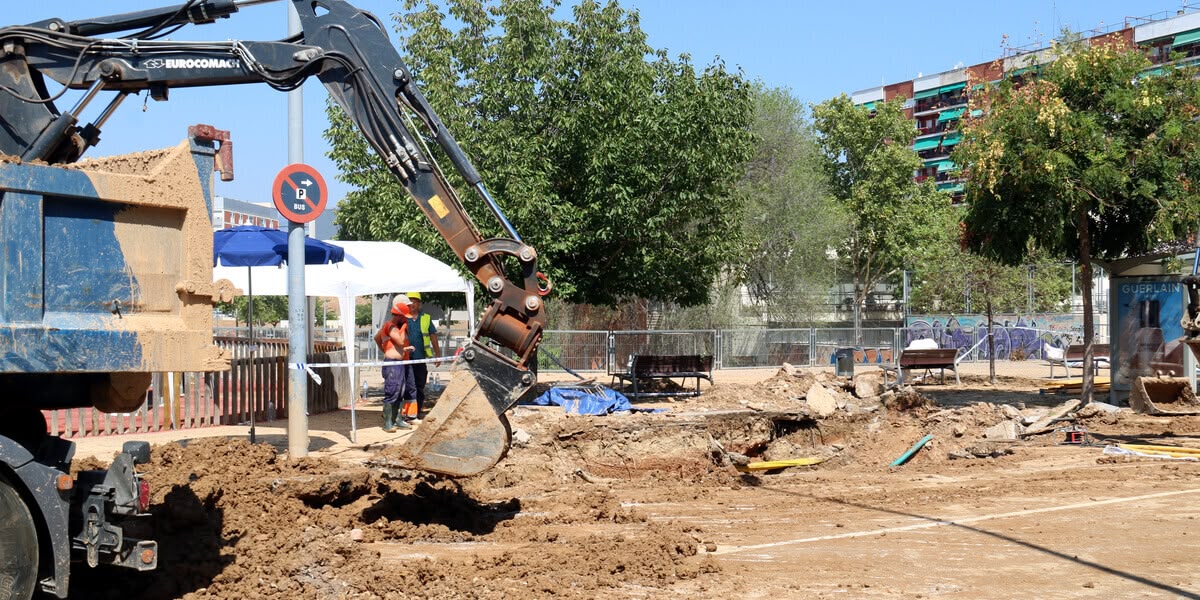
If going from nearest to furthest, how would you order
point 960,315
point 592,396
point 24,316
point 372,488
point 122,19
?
point 24,316 < point 122,19 < point 372,488 < point 592,396 < point 960,315

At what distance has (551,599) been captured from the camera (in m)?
6.55

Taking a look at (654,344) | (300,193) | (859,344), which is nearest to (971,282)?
(859,344)

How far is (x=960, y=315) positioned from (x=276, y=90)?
128 feet

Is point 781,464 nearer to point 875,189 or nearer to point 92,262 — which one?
point 92,262

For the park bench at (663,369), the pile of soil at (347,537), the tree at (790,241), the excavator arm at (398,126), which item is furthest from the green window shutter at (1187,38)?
the excavator arm at (398,126)

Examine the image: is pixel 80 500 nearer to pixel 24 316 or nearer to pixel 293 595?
pixel 24 316

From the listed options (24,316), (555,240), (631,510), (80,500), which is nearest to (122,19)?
(24,316)

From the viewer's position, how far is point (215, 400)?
581 inches

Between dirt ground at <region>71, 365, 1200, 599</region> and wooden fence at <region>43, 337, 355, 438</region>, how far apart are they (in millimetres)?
512

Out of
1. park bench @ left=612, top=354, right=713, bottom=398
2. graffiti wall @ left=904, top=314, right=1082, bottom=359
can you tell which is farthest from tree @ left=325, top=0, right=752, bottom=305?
graffiti wall @ left=904, top=314, right=1082, bottom=359

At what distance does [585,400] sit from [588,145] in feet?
16.1

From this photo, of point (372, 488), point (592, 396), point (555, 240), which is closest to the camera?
point (372, 488)

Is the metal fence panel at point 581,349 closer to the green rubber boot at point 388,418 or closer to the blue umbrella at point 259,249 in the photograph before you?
the green rubber boot at point 388,418

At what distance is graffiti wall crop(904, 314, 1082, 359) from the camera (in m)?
38.6
